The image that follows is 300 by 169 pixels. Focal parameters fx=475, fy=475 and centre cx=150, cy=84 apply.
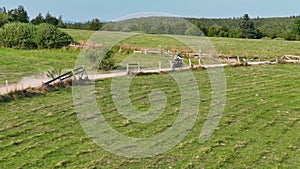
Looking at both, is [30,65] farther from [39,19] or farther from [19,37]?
[39,19]

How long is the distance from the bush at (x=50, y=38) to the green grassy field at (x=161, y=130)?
31.1 m

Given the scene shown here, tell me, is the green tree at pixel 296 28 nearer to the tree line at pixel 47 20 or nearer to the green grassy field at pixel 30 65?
the tree line at pixel 47 20

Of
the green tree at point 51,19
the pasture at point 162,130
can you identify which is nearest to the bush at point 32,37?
the pasture at point 162,130

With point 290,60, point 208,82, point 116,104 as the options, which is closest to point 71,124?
point 116,104

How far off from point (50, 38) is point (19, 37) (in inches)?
159

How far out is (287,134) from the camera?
646 inches

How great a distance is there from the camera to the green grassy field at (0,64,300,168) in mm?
12742

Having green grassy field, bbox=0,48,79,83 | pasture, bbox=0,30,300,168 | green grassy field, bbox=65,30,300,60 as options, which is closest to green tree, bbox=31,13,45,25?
green grassy field, bbox=65,30,300,60

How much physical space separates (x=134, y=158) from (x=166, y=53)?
34817 millimetres

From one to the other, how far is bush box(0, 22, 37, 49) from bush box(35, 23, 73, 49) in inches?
41.0

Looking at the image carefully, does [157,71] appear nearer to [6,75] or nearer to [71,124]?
[6,75]

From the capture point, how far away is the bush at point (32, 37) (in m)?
53.9

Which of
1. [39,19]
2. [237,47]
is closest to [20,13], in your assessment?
[39,19]

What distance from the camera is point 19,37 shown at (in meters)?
55.1
